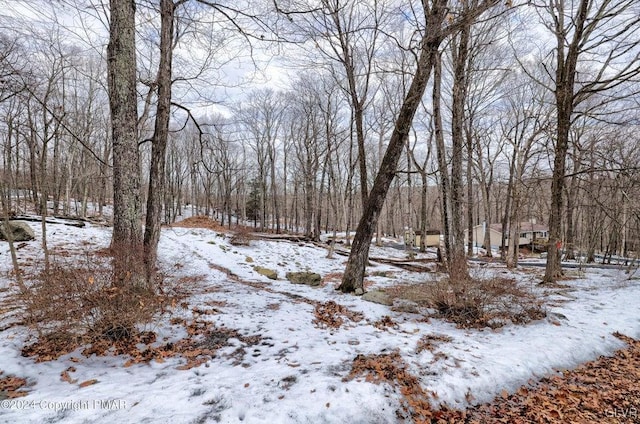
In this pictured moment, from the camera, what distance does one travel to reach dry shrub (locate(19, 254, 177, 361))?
3.19m

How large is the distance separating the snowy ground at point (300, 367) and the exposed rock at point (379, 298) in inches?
9.1

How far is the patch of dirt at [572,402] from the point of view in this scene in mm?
2678

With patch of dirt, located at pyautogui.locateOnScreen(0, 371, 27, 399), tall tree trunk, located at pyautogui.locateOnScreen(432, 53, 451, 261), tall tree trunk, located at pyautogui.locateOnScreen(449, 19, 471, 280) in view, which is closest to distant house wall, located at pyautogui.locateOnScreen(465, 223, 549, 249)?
tall tree trunk, located at pyautogui.locateOnScreen(449, 19, 471, 280)

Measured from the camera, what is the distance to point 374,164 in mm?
26422

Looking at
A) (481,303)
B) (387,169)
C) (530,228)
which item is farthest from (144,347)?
(530,228)

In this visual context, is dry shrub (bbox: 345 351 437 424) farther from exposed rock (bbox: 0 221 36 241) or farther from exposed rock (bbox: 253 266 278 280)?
exposed rock (bbox: 0 221 36 241)

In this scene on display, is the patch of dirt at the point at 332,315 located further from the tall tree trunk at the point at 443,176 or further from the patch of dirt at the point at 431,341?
the tall tree trunk at the point at 443,176

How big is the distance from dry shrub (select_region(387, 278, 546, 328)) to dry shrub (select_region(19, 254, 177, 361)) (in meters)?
4.73

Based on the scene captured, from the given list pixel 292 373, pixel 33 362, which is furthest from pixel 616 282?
pixel 33 362

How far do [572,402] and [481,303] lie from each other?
2.08 metres

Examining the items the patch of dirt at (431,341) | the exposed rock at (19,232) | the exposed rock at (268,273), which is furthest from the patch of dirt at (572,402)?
the exposed rock at (19,232)

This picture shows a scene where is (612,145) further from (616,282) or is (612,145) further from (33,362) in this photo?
(33,362)

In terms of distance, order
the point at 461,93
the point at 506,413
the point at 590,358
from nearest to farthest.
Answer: the point at 506,413
the point at 590,358
the point at 461,93

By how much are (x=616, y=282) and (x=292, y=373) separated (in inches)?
431
